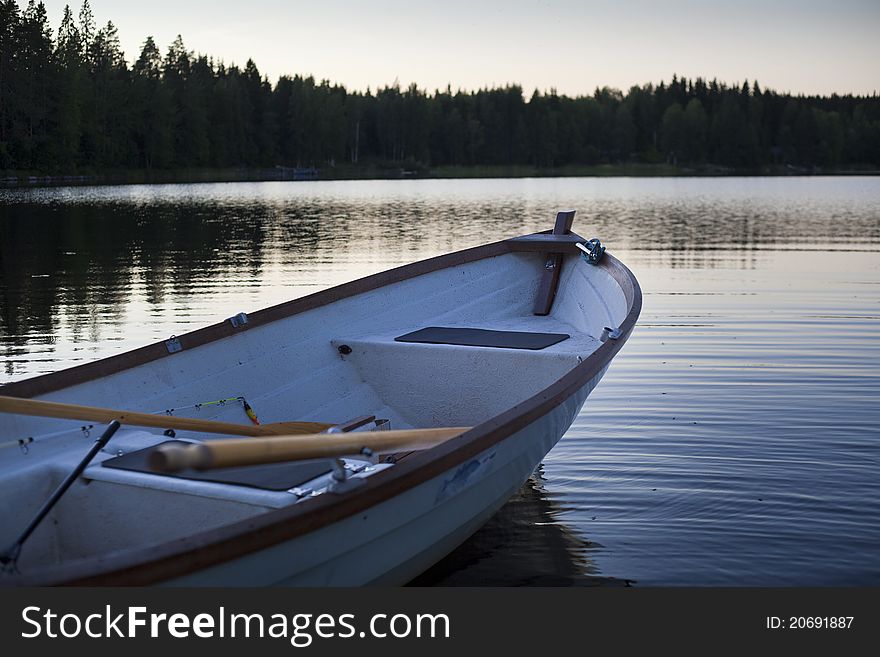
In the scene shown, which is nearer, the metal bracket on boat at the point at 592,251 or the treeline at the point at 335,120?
the metal bracket on boat at the point at 592,251

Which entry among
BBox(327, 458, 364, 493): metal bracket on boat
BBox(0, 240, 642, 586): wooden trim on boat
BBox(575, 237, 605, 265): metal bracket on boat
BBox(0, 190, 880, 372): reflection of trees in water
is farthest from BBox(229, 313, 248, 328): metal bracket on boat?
BBox(0, 190, 880, 372): reflection of trees in water

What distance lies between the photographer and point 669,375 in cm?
825

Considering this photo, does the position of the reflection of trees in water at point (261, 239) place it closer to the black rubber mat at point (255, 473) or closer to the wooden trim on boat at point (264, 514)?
Result: the wooden trim on boat at point (264, 514)

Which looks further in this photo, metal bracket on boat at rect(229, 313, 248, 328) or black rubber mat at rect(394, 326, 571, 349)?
black rubber mat at rect(394, 326, 571, 349)

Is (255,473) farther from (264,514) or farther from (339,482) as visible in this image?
(264,514)

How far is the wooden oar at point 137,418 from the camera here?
11.7 feet

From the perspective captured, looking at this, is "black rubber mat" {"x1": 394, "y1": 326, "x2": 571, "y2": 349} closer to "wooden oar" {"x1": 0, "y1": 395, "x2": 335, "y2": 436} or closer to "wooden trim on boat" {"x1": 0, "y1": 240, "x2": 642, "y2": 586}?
"wooden trim on boat" {"x1": 0, "y1": 240, "x2": 642, "y2": 586}

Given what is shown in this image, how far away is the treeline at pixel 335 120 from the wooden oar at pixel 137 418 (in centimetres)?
6391

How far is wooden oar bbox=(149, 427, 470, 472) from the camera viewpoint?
2.24 metres

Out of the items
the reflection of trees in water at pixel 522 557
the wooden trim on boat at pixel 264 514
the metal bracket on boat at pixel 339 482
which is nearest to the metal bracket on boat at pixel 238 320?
the wooden trim on boat at pixel 264 514

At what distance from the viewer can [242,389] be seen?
5051mm

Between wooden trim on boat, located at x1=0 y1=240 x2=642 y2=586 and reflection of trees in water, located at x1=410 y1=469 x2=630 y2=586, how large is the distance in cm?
89

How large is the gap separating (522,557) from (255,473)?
1695 mm

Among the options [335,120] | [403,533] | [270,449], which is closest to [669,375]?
[403,533]
